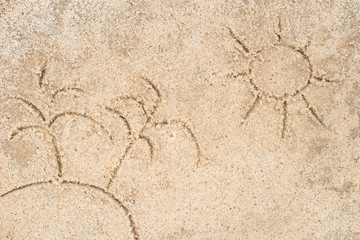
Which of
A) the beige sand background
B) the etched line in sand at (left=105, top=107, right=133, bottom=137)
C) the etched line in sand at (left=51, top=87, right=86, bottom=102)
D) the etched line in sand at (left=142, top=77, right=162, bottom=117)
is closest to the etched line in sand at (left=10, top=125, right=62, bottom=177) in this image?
the beige sand background

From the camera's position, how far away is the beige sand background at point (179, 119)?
4.75 feet

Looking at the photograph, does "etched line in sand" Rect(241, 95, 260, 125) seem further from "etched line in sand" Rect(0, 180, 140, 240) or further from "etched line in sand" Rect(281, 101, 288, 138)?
"etched line in sand" Rect(0, 180, 140, 240)

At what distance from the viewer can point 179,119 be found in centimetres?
147

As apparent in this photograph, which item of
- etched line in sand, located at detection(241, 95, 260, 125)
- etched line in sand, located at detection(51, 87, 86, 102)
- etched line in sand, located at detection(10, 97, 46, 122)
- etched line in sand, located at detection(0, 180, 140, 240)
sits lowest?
etched line in sand, located at detection(0, 180, 140, 240)

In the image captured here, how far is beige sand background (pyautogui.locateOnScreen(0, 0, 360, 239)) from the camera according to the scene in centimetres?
145

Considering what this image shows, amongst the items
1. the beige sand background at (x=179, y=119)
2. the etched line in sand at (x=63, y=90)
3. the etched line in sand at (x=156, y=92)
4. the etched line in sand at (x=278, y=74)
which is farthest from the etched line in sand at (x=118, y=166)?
the etched line in sand at (x=278, y=74)

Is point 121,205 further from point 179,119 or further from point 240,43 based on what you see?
point 240,43

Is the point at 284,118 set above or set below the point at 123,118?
above

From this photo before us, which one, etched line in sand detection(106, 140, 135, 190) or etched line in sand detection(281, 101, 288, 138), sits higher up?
etched line in sand detection(281, 101, 288, 138)

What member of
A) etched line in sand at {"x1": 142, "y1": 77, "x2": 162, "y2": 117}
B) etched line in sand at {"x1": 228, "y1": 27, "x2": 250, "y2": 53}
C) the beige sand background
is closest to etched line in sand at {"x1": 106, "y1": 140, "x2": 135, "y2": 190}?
the beige sand background

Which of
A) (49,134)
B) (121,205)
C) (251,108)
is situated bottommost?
(121,205)

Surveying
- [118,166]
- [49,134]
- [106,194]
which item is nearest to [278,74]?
[118,166]

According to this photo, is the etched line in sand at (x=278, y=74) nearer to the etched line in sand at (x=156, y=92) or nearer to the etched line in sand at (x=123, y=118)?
the etched line in sand at (x=156, y=92)

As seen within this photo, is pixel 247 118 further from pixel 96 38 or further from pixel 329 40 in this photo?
pixel 96 38
